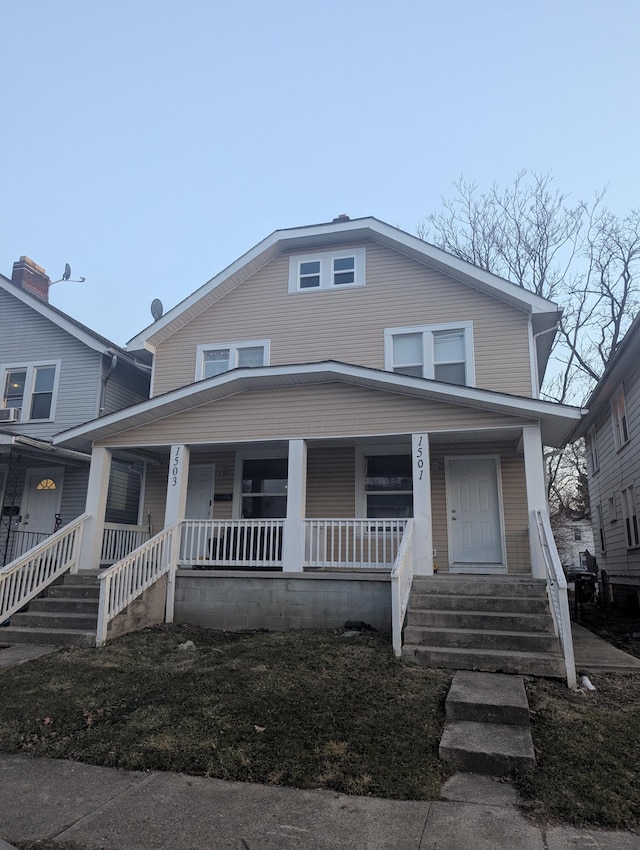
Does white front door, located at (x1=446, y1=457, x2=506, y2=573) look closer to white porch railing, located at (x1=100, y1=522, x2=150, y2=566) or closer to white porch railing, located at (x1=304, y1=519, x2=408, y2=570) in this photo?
white porch railing, located at (x1=304, y1=519, x2=408, y2=570)

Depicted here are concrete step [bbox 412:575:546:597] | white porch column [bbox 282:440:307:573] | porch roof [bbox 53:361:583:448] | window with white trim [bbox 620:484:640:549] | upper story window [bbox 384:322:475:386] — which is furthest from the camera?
window with white trim [bbox 620:484:640:549]

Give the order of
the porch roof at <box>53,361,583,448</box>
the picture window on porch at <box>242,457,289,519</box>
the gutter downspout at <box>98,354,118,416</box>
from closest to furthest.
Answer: the porch roof at <box>53,361,583,448</box> < the picture window on porch at <box>242,457,289,519</box> < the gutter downspout at <box>98,354,118,416</box>

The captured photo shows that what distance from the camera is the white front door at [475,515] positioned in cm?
1023

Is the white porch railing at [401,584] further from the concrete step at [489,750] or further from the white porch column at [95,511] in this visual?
the white porch column at [95,511]

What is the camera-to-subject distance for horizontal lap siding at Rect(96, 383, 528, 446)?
904 cm

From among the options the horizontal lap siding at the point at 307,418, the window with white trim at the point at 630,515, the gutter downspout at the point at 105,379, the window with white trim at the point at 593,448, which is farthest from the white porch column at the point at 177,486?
the window with white trim at the point at 593,448

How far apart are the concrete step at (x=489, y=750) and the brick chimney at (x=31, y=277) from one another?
15182mm

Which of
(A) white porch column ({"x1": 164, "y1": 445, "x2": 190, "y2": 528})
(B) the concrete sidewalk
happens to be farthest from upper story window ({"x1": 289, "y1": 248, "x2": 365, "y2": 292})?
(B) the concrete sidewalk

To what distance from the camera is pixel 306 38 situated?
14484mm

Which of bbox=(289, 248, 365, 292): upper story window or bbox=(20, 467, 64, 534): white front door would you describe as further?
bbox=(20, 467, 64, 534): white front door

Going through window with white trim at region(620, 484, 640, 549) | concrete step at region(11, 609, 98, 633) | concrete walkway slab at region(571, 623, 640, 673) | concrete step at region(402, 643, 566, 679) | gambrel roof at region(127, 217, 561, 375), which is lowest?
concrete walkway slab at region(571, 623, 640, 673)

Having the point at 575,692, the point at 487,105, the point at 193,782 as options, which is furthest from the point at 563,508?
the point at 193,782

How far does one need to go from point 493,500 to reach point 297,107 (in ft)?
47.6

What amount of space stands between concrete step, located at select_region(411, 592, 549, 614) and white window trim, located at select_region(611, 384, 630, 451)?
7.10 m
